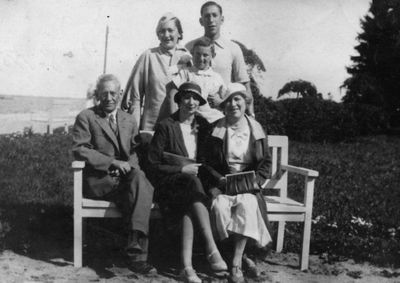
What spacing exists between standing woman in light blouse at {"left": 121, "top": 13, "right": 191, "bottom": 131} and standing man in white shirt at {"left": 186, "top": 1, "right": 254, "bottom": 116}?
206 mm

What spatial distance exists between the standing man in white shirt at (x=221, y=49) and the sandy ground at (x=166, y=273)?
1605 mm

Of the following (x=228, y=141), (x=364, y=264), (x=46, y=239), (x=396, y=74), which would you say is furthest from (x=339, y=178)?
(x=396, y=74)

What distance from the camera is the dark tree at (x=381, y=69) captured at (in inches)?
1083

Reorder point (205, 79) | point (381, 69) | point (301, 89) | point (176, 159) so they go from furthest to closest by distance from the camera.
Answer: point (381, 69)
point (301, 89)
point (205, 79)
point (176, 159)

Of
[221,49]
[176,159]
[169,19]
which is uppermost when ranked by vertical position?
[169,19]

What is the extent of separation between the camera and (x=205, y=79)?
4.68 meters

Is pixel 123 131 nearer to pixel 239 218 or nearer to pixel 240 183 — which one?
pixel 240 183

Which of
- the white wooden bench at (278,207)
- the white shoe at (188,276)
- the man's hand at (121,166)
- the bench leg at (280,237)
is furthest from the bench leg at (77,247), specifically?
the bench leg at (280,237)

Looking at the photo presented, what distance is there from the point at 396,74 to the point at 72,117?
1928 cm

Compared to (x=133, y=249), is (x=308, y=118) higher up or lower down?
higher up

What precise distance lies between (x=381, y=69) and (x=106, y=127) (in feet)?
90.6

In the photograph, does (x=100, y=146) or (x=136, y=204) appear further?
(x=100, y=146)

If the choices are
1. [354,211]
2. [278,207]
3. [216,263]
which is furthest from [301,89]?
[216,263]

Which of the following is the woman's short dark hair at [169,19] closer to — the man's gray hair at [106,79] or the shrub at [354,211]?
the man's gray hair at [106,79]
